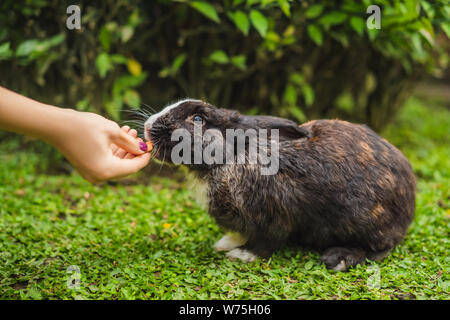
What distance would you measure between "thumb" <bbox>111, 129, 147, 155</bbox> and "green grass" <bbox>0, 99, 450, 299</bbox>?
866 mm

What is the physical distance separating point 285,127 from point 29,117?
5.84 ft

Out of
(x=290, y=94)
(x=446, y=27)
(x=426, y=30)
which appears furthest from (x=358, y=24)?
(x=290, y=94)

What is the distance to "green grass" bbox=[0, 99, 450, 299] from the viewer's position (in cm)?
293

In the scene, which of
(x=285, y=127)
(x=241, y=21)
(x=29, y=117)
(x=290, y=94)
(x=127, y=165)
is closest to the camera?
(x=29, y=117)

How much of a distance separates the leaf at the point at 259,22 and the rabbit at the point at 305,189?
1256 millimetres

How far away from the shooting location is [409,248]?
368 centimetres

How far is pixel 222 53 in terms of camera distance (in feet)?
16.9

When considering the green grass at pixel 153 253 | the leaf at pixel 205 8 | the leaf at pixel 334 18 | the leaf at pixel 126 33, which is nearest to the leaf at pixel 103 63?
the leaf at pixel 126 33

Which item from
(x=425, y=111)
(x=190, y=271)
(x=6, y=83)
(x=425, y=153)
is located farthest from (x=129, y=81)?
(x=425, y=111)

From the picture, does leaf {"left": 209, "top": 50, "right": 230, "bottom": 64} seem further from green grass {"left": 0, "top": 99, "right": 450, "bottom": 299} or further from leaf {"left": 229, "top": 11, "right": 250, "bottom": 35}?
green grass {"left": 0, "top": 99, "right": 450, "bottom": 299}

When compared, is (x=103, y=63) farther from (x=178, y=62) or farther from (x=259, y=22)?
(x=259, y=22)

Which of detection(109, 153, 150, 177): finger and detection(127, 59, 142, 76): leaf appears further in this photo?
detection(127, 59, 142, 76): leaf

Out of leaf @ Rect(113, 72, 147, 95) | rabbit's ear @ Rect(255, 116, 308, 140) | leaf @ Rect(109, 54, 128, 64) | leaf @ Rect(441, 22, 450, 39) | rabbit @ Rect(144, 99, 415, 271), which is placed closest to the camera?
rabbit @ Rect(144, 99, 415, 271)

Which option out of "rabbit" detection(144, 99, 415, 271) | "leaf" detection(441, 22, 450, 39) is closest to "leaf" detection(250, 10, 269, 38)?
"rabbit" detection(144, 99, 415, 271)
